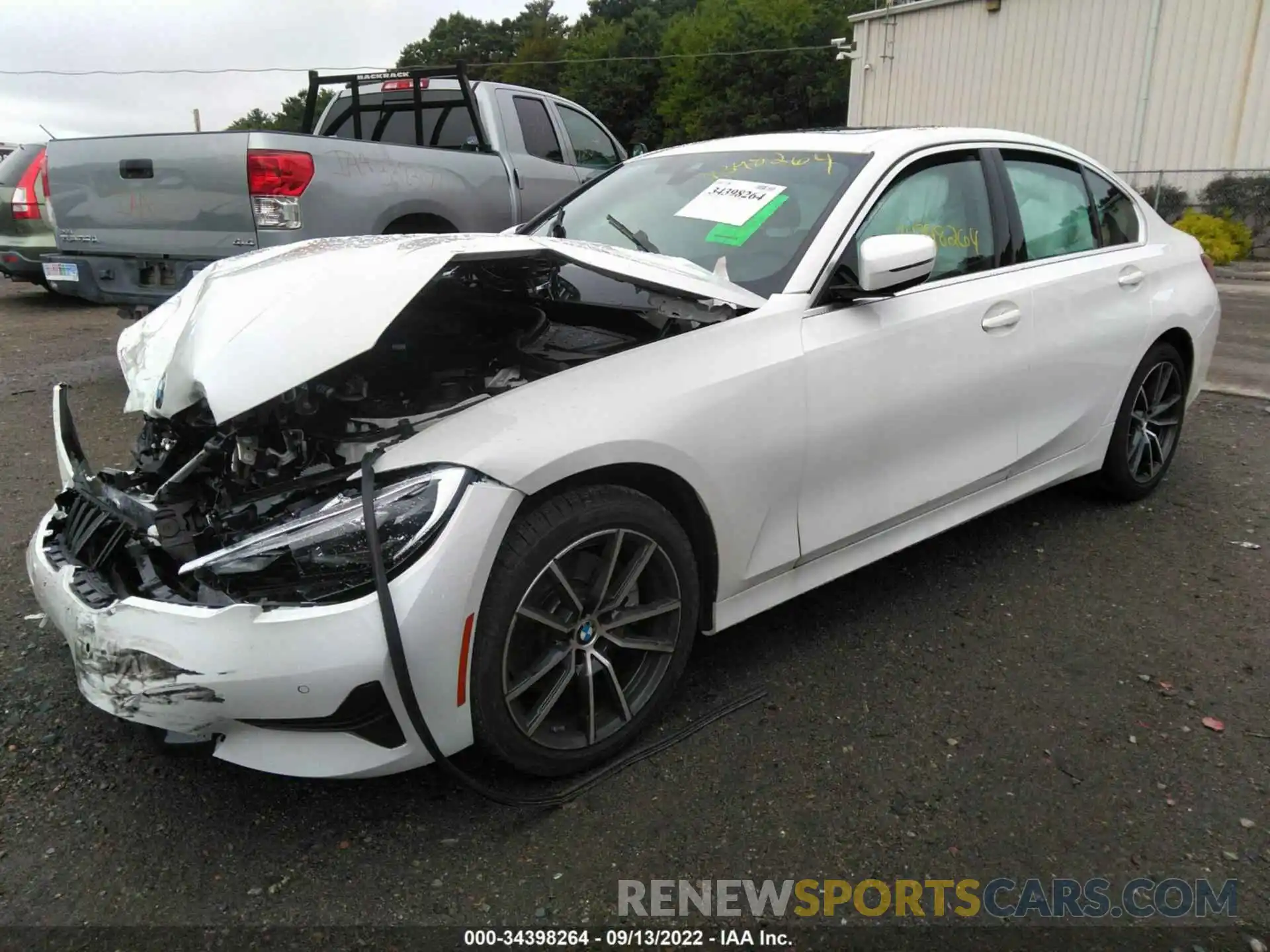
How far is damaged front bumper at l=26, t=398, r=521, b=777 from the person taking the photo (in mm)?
1970

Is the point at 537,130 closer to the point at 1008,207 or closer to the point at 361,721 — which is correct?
the point at 1008,207

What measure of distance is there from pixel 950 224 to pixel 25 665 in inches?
136

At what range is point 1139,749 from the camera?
2.59 metres

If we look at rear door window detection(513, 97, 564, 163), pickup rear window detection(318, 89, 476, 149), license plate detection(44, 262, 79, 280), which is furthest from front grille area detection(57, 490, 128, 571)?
rear door window detection(513, 97, 564, 163)

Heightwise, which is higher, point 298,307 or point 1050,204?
point 1050,204

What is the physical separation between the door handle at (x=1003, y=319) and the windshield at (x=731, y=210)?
2.30 feet

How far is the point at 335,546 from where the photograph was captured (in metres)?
2.04

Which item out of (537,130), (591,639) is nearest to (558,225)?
(591,639)

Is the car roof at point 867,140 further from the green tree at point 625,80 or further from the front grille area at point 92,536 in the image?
the green tree at point 625,80

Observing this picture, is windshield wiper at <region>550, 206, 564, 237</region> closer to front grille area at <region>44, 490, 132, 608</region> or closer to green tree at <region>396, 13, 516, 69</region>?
front grille area at <region>44, 490, 132, 608</region>

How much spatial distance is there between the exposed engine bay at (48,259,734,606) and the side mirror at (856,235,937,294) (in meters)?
0.45

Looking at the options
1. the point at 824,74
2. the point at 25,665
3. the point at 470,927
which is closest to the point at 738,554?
the point at 470,927

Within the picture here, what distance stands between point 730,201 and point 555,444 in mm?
1384

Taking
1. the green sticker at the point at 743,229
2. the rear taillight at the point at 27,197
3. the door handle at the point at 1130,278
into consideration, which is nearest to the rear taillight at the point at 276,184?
the green sticker at the point at 743,229
